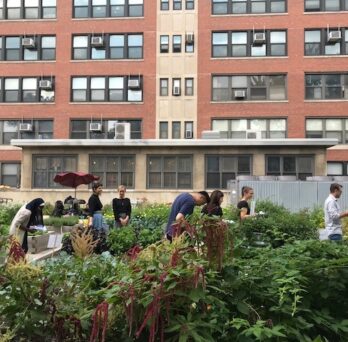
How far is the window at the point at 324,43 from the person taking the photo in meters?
38.2

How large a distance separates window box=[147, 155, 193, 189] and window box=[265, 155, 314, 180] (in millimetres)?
4820

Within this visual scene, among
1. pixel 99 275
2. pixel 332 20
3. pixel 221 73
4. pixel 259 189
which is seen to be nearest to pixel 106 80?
pixel 221 73

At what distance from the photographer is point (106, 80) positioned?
1559 inches

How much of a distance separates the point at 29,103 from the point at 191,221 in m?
38.3

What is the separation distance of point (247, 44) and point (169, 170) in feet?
46.9

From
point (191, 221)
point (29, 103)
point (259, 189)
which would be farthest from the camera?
point (29, 103)

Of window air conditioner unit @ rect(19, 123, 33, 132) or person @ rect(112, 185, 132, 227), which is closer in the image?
person @ rect(112, 185, 132, 227)

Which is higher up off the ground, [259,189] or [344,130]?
[344,130]

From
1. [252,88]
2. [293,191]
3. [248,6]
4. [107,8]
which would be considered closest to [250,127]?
[252,88]

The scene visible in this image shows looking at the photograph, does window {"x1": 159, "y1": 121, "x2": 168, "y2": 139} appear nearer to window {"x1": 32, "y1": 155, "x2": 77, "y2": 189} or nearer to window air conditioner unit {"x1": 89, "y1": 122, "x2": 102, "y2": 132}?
→ window air conditioner unit {"x1": 89, "y1": 122, "x2": 102, "y2": 132}

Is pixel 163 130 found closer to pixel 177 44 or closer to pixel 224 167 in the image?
pixel 177 44

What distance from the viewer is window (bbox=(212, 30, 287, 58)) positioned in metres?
38.7

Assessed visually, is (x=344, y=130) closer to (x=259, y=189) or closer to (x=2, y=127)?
(x=259, y=189)

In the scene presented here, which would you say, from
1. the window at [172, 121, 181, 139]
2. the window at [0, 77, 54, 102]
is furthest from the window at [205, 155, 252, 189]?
the window at [0, 77, 54, 102]
